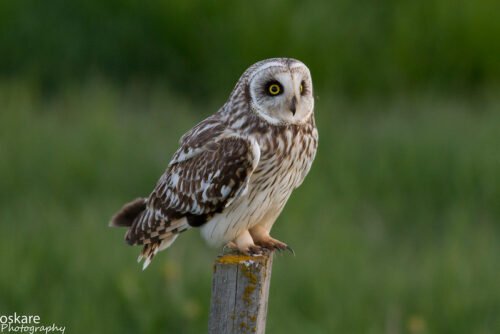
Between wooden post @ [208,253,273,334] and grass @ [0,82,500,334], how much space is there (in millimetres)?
2816

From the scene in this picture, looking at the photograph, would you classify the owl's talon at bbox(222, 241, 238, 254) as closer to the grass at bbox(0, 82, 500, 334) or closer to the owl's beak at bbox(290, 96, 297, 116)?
the owl's beak at bbox(290, 96, 297, 116)

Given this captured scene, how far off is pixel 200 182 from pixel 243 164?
0.26 meters

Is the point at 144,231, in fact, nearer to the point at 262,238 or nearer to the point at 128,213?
the point at 128,213

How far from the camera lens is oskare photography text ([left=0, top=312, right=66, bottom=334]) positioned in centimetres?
656

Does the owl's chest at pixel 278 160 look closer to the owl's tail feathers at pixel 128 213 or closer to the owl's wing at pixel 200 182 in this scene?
the owl's wing at pixel 200 182

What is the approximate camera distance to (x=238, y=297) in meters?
3.85

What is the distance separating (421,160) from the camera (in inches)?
345

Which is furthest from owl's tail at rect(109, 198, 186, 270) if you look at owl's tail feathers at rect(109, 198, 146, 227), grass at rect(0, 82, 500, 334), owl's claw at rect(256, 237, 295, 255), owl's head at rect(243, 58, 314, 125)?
grass at rect(0, 82, 500, 334)

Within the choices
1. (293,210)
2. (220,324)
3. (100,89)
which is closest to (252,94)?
(220,324)

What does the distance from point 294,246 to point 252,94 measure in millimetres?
3089

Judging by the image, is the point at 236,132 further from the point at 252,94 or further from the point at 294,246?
the point at 294,246

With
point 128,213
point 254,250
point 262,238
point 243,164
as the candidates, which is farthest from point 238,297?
point 128,213

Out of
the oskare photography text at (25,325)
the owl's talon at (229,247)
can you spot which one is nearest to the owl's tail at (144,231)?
Answer: the owl's talon at (229,247)

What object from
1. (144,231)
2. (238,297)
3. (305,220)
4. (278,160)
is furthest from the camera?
(305,220)
